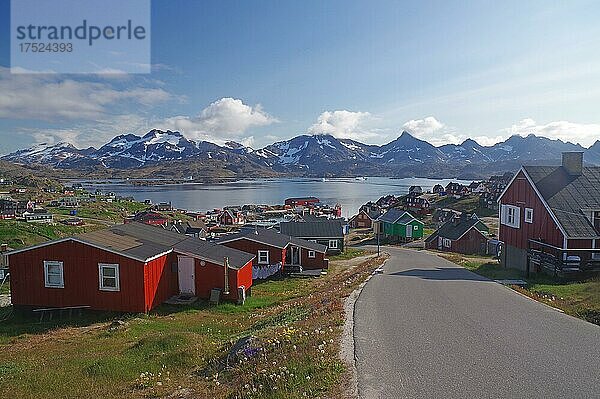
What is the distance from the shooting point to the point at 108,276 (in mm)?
20969

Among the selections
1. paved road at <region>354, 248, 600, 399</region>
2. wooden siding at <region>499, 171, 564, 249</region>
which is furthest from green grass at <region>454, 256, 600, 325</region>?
wooden siding at <region>499, 171, 564, 249</region>

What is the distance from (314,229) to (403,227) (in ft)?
81.5

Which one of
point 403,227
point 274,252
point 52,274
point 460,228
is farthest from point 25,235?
point 460,228

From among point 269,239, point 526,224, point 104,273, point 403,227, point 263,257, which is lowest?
point 403,227

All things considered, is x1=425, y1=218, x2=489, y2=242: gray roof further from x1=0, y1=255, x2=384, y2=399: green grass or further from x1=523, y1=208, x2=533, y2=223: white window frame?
x1=0, y1=255, x2=384, y2=399: green grass

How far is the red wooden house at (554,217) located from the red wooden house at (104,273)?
→ 16637 mm

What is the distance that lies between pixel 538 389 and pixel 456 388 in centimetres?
140

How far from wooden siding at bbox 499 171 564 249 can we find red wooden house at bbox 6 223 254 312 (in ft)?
55.0

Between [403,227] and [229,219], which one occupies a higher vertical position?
[403,227]

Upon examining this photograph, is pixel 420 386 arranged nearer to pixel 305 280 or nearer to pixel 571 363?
pixel 571 363

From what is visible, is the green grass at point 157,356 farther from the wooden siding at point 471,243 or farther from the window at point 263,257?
the wooden siding at point 471,243

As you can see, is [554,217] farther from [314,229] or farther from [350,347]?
[314,229]

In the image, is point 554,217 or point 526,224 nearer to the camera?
point 554,217

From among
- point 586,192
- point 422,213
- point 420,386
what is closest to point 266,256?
point 586,192
